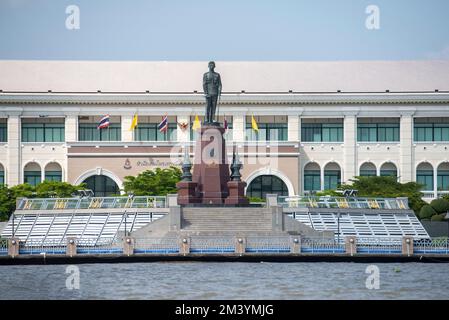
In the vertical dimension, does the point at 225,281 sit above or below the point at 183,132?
Answer: below

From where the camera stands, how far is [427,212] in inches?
4087

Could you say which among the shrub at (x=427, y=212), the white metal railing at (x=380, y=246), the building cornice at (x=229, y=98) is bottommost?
the white metal railing at (x=380, y=246)

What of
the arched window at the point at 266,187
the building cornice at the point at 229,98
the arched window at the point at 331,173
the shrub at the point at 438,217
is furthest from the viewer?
the arched window at the point at 331,173

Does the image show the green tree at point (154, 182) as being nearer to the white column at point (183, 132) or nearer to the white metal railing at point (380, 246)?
the white column at point (183, 132)

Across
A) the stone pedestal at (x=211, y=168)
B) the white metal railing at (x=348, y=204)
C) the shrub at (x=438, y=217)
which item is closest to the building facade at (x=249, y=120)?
the shrub at (x=438, y=217)

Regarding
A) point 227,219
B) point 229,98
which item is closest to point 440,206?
point 229,98

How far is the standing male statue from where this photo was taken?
84875 millimetres

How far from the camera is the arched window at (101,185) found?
11756 centimetres

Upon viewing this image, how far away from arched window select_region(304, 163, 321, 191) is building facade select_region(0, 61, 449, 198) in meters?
0.12

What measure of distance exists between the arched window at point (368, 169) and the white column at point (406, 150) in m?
2.29

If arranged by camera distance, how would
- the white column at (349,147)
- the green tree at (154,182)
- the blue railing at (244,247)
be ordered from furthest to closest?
the white column at (349,147)
the green tree at (154,182)
the blue railing at (244,247)

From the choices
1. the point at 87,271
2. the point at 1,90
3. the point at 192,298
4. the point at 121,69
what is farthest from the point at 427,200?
the point at 192,298

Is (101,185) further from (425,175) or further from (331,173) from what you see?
(425,175)

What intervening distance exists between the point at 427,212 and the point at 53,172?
33.2 meters
